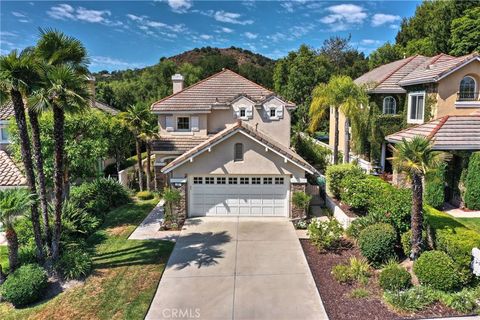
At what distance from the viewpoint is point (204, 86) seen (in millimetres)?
26516

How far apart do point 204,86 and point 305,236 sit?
15.9 m

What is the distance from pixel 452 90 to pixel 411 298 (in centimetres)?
1720

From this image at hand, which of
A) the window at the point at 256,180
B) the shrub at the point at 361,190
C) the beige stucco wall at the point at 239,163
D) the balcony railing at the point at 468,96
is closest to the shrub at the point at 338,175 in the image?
the shrub at the point at 361,190

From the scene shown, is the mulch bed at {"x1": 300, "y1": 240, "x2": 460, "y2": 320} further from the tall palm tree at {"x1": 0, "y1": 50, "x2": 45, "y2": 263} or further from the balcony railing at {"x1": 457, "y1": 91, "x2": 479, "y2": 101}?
the balcony railing at {"x1": 457, "y1": 91, "x2": 479, "y2": 101}

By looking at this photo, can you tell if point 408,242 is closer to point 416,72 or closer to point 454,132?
point 454,132

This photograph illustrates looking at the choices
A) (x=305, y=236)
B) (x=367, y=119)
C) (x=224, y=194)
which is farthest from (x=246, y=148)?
(x=367, y=119)

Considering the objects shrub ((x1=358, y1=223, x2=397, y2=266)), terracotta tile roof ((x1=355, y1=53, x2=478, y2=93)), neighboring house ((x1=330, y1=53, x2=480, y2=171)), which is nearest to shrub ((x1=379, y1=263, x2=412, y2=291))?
shrub ((x1=358, y1=223, x2=397, y2=266))

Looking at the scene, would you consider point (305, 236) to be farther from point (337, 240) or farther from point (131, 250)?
point (131, 250)

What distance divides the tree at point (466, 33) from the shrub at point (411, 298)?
36637 millimetres

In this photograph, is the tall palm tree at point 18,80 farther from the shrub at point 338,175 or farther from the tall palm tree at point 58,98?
the shrub at point 338,175

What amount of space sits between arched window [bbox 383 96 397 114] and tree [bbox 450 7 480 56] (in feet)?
61.1

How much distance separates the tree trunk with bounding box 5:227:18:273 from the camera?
10533 mm

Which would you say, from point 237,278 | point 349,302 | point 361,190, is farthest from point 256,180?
point 349,302

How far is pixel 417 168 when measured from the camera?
35.8 ft
